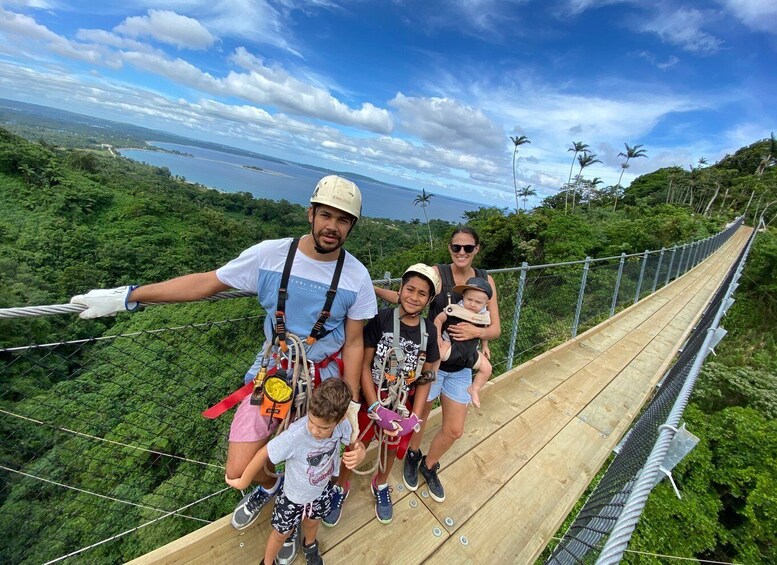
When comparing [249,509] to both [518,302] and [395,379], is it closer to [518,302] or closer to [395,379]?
[395,379]

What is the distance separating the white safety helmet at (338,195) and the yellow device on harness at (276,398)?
898 millimetres

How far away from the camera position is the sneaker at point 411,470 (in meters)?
2.30

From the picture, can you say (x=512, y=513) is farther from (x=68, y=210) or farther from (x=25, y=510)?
(x=68, y=210)

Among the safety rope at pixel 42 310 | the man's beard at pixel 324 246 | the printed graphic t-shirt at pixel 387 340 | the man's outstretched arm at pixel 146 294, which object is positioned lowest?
the printed graphic t-shirt at pixel 387 340

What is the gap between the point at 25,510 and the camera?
9.16 m

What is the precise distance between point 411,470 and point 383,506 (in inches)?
12.8

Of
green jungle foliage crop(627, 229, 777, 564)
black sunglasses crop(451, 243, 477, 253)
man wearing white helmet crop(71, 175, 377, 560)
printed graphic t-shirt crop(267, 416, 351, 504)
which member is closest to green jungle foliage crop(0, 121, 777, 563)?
green jungle foliage crop(627, 229, 777, 564)

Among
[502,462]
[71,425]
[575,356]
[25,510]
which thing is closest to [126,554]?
[25,510]

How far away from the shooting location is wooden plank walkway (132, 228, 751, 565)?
1896mm

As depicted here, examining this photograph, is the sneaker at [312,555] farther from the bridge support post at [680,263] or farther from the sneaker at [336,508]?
the bridge support post at [680,263]

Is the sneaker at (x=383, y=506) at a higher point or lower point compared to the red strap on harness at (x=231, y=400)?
lower

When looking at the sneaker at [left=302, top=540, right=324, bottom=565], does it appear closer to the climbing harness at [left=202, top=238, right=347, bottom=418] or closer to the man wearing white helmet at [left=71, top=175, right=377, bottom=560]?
the man wearing white helmet at [left=71, top=175, right=377, bottom=560]

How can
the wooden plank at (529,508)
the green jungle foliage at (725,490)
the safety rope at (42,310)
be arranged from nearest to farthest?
1. the safety rope at (42,310)
2. the wooden plank at (529,508)
3. the green jungle foliage at (725,490)

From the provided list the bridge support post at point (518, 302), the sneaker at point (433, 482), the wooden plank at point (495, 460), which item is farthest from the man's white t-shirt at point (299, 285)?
the bridge support post at point (518, 302)
